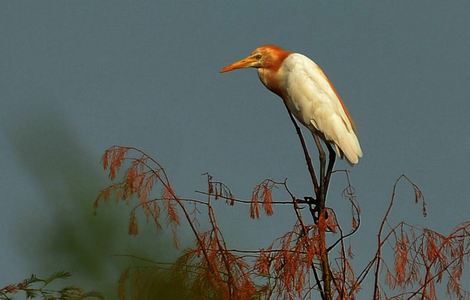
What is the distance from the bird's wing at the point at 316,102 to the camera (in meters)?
4.90

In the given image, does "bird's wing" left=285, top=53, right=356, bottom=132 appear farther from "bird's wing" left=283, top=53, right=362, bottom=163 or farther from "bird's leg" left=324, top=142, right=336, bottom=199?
"bird's leg" left=324, top=142, right=336, bottom=199

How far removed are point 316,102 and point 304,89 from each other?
110mm

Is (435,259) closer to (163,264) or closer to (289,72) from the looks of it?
(163,264)

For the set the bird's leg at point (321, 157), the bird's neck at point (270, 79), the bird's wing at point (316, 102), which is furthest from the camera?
the bird's neck at point (270, 79)

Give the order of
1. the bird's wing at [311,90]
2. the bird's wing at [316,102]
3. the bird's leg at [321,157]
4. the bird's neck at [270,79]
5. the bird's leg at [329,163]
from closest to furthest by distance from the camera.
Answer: the bird's leg at [321,157], the bird's leg at [329,163], the bird's wing at [316,102], the bird's wing at [311,90], the bird's neck at [270,79]

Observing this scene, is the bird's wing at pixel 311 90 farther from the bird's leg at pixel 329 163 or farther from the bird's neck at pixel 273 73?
the bird's leg at pixel 329 163

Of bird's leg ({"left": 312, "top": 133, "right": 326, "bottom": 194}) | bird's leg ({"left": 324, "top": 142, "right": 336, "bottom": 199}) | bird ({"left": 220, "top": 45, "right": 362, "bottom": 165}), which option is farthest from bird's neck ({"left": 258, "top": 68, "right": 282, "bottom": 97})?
bird's leg ({"left": 324, "top": 142, "right": 336, "bottom": 199})

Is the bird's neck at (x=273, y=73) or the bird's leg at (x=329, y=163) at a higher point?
the bird's neck at (x=273, y=73)

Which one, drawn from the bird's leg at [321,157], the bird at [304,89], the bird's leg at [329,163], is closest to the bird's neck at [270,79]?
the bird at [304,89]

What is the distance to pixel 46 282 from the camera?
2.24 m

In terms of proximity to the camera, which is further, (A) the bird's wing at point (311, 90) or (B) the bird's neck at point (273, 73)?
(B) the bird's neck at point (273, 73)

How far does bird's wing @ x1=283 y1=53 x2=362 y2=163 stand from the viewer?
490 centimetres

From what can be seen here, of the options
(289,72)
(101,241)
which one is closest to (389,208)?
(101,241)

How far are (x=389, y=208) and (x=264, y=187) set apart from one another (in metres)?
0.41
